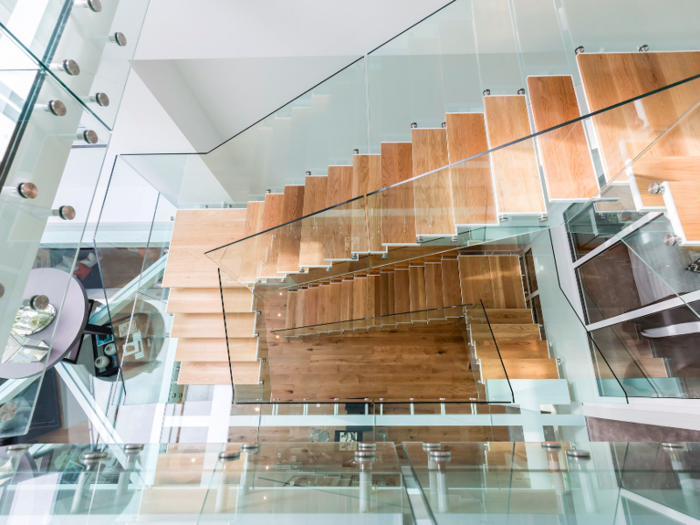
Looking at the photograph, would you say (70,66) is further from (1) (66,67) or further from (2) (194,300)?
(2) (194,300)

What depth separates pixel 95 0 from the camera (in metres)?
1.63

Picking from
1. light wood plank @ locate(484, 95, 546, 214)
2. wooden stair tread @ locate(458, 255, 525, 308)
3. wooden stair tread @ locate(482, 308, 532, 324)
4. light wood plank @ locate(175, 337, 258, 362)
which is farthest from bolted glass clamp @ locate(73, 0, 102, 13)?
wooden stair tread @ locate(482, 308, 532, 324)

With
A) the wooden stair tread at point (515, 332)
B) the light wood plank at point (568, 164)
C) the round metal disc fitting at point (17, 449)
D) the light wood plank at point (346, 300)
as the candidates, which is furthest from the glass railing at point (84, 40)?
the wooden stair tread at point (515, 332)

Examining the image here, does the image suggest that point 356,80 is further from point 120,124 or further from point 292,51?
point 120,124

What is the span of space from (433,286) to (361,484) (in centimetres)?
400

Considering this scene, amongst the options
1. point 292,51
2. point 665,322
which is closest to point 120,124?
point 292,51

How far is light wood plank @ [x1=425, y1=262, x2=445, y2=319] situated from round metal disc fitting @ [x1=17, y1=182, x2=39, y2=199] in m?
3.76

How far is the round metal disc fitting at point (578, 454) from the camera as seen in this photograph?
92 centimetres

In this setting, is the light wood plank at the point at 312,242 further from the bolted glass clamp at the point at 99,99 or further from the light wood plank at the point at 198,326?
the light wood plank at the point at 198,326

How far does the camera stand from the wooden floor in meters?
4.44

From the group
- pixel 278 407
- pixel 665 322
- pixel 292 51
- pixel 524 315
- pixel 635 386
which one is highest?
pixel 292 51

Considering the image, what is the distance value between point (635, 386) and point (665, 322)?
0.96 m

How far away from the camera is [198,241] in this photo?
4.30 meters

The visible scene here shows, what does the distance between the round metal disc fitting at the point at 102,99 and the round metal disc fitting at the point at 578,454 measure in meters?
2.20
